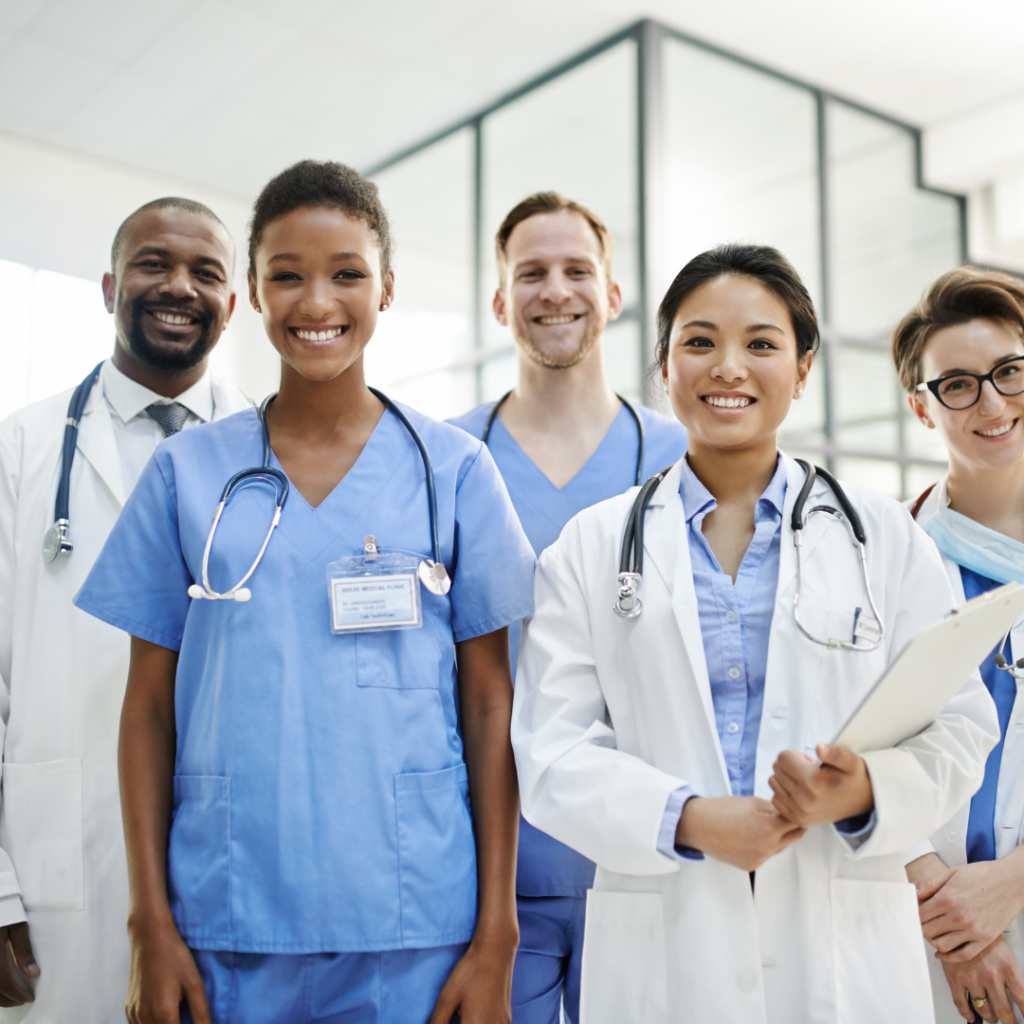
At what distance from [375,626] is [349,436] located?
0.30m

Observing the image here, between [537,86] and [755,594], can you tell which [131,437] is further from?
[537,86]

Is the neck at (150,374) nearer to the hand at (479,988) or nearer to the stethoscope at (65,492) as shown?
the stethoscope at (65,492)

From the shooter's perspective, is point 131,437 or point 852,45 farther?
point 852,45

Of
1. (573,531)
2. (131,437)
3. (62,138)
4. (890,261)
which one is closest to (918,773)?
(573,531)

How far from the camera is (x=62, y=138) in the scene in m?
4.88

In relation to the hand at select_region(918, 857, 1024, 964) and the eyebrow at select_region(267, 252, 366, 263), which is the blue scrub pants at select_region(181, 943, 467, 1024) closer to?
the hand at select_region(918, 857, 1024, 964)

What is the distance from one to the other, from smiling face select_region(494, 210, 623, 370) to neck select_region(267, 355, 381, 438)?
74 centimetres

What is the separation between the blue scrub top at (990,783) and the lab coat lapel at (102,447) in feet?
4.41

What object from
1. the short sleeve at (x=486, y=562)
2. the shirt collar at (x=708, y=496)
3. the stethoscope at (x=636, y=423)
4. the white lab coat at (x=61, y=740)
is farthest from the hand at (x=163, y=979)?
the stethoscope at (x=636, y=423)

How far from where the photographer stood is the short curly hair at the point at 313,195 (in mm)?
1276

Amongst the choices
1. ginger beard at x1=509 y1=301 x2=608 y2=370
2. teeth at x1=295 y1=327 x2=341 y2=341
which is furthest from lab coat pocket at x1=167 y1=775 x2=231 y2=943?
ginger beard at x1=509 y1=301 x2=608 y2=370

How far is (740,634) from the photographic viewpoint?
1.20 metres

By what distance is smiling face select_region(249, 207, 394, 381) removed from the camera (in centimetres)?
126

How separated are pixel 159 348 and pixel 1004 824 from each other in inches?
60.0
